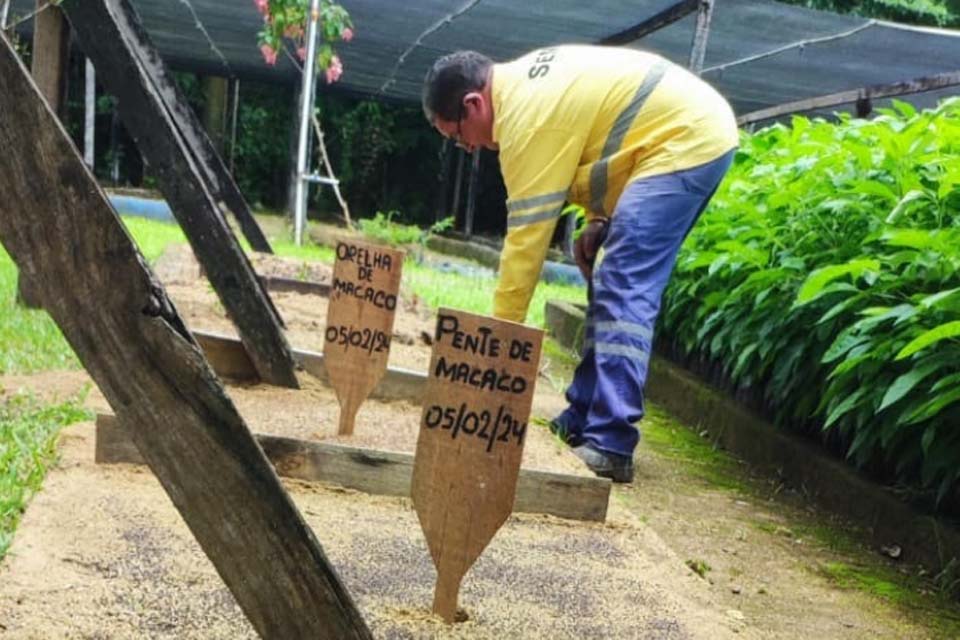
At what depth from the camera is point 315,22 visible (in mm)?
9242

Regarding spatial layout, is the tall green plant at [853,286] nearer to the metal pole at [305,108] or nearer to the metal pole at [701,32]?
the metal pole at [701,32]

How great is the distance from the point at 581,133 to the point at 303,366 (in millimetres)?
1346

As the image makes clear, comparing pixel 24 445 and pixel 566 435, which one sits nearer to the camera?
pixel 24 445

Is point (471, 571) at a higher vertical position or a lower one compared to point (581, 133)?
lower

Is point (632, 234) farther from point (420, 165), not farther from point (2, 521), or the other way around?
point (420, 165)

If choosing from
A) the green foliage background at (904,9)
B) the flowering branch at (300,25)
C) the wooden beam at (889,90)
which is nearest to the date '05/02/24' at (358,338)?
the wooden beam at (889,90)

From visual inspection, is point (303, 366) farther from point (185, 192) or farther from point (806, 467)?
point (806, 467)

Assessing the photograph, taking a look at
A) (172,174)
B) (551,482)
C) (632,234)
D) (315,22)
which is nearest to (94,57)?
(172,174)

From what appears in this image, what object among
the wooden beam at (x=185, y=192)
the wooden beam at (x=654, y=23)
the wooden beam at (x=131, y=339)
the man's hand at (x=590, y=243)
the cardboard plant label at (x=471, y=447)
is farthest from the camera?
the wooden beam at (x=654, y=23)

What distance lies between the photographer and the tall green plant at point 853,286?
277 cm

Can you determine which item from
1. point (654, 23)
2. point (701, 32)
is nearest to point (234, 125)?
point (654, 23)

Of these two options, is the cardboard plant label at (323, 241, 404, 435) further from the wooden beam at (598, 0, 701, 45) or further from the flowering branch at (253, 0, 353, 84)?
the wooden beam at (598, 0, 701, 45)

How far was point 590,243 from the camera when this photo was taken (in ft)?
13.1

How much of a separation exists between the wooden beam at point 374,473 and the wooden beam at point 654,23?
5341 millimetres
